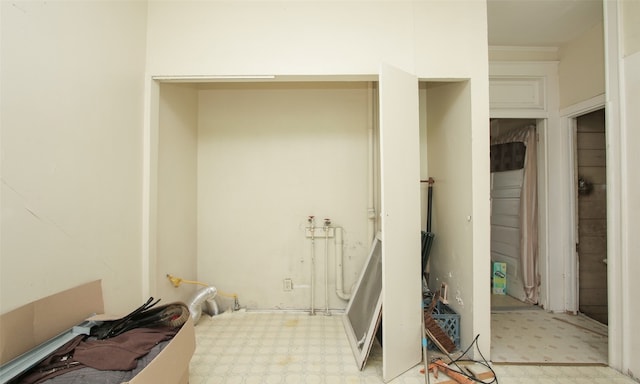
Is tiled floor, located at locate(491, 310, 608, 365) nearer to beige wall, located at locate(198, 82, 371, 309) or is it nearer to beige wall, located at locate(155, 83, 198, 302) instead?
beige wall, located at locate(198, 82, 371, 309)

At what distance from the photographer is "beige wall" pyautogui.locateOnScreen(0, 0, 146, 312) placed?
1090 mm

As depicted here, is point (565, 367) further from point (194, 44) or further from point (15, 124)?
point (194, 44)

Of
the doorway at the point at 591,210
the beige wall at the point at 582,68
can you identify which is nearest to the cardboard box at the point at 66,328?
the doorway at the point at 591,210

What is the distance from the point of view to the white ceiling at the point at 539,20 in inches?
84.7

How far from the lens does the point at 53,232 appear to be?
49.0 inches

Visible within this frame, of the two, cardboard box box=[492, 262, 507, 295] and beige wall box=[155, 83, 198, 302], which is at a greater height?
beige wall box=[155, 83, 198, 302]

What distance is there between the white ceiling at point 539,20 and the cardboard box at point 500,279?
8.47 feet

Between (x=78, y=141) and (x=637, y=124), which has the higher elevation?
(x=637, y=124)

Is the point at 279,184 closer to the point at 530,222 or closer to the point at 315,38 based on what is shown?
the point at 315,38

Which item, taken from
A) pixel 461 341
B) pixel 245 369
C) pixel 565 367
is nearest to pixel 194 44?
pixel 245 369

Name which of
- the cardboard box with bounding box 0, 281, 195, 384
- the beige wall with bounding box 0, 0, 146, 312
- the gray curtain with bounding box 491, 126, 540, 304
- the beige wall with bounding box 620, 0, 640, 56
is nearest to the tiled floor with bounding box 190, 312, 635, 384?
the cardboard box with bounding box 0, 281, 195, 384

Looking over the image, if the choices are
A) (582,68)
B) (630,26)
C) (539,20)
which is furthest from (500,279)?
(539,20)

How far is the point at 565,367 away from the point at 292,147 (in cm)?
279

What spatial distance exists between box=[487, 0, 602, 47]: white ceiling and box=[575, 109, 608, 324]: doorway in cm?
87
